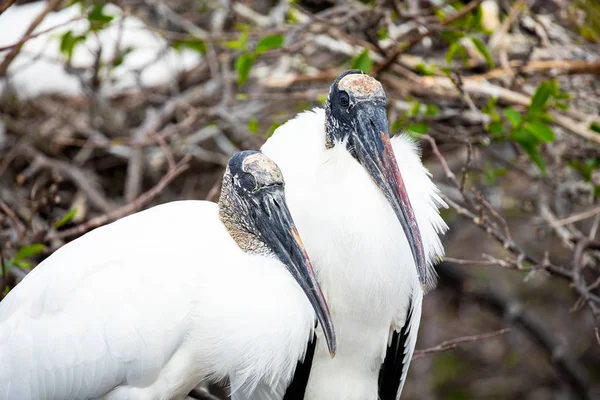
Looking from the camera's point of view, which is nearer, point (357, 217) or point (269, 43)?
point (357, 217)

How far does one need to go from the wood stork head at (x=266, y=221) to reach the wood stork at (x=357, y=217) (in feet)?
0.53

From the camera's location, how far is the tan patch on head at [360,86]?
286 cm

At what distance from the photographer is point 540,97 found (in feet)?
11.3

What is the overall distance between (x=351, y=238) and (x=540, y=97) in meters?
1.12

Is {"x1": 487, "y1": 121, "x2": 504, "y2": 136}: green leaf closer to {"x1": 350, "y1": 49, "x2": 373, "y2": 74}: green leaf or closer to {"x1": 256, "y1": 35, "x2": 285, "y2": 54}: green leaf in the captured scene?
{"x1": 350, "y1": 49, "x2": 373, "y2": 74}: green leaf

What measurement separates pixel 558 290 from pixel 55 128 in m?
3.64

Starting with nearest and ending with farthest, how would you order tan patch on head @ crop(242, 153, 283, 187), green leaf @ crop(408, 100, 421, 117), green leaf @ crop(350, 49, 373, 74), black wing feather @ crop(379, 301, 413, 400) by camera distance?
tan patch on head @ crop(242, 153, 283, 187)
black wing feather @ crop(379, 301, 413, 400)
green leaf @ crop(350, 49, 373, 74)
green leaf @ crop(408, 100, 421, 117)

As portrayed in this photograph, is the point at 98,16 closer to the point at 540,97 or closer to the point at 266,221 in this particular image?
the point at 266,221

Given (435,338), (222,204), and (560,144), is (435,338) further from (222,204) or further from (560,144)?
(222,204)

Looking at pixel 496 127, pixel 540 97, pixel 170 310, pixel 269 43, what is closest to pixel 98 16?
pixel 269 43

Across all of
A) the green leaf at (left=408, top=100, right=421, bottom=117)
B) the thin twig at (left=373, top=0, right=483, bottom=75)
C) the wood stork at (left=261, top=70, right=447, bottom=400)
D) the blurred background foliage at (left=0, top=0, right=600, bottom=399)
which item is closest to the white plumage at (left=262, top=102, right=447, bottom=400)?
the wood stork at (left=261, top=70, right=447, bottom=400)

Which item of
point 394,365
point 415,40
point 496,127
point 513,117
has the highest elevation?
point 415,40

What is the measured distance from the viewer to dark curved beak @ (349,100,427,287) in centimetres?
272

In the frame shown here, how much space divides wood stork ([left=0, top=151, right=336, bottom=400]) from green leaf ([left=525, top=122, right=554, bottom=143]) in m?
1.18
